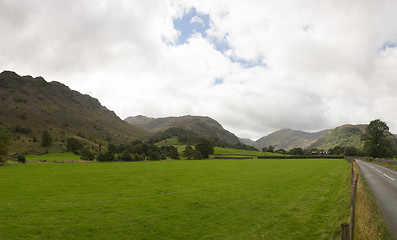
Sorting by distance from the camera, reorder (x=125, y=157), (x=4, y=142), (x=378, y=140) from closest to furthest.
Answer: (x=4, y=142) < (x=125, y=157) < (x=378, y=140)

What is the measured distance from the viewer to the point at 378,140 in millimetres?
104562

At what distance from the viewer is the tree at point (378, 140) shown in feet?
338

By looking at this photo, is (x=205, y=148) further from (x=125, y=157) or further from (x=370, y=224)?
(x=370, y=224)

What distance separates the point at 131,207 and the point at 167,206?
2.99 metres

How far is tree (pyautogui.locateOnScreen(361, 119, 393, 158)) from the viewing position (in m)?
103

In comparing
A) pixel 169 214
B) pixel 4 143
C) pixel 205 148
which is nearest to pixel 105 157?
pixel 4 143

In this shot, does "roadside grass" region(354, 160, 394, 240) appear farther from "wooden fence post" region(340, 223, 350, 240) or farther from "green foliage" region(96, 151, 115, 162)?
"green foliage" region(96, 151, 115, 162)

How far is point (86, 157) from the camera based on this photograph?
90500mm

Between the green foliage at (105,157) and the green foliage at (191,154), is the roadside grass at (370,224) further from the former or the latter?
the green foliage at (191,154)

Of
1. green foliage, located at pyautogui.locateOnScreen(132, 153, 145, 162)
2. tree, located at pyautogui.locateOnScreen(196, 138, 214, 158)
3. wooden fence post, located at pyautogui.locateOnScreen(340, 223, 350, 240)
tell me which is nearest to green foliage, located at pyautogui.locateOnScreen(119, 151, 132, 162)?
green foliage, located at pyautogui.locateOnScreen(132, 153, 145, 162)

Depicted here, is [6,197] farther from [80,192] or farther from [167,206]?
[167,206]

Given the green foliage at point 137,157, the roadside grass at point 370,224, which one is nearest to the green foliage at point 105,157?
the green foliage at point 137,157

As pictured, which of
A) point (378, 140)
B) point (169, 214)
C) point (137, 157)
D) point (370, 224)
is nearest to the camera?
point (370, 224)

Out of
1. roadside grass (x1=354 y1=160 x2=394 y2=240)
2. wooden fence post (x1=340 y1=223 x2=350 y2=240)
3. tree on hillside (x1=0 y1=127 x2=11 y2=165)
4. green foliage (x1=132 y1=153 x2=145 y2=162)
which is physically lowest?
green foliage (x1=132 y1=153 x2=145 y2=162)
